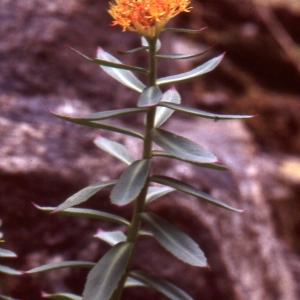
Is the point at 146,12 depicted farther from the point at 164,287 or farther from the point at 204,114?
the point at 164,287

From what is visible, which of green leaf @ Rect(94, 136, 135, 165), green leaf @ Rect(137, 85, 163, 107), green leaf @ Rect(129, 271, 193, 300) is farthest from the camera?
green leaf @ Rect(94, 136, 135, 165)

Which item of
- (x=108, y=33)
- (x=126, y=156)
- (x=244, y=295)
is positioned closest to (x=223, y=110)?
(x=108, y=33)

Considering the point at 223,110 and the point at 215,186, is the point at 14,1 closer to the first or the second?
the point at 215,186

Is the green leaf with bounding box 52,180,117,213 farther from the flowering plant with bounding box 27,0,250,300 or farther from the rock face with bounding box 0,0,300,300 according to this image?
the rock face with bounding box 0,0,300,300

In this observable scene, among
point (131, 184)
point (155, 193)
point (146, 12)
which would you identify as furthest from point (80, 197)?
point (146, 12)

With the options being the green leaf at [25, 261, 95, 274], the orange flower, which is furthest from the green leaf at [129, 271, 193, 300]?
the orange flower

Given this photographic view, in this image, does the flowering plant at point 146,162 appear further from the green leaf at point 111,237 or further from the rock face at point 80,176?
the rock face at point 80,176

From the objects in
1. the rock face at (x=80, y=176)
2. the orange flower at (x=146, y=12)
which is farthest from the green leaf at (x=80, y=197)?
the rock face at (x=80, y=176)
